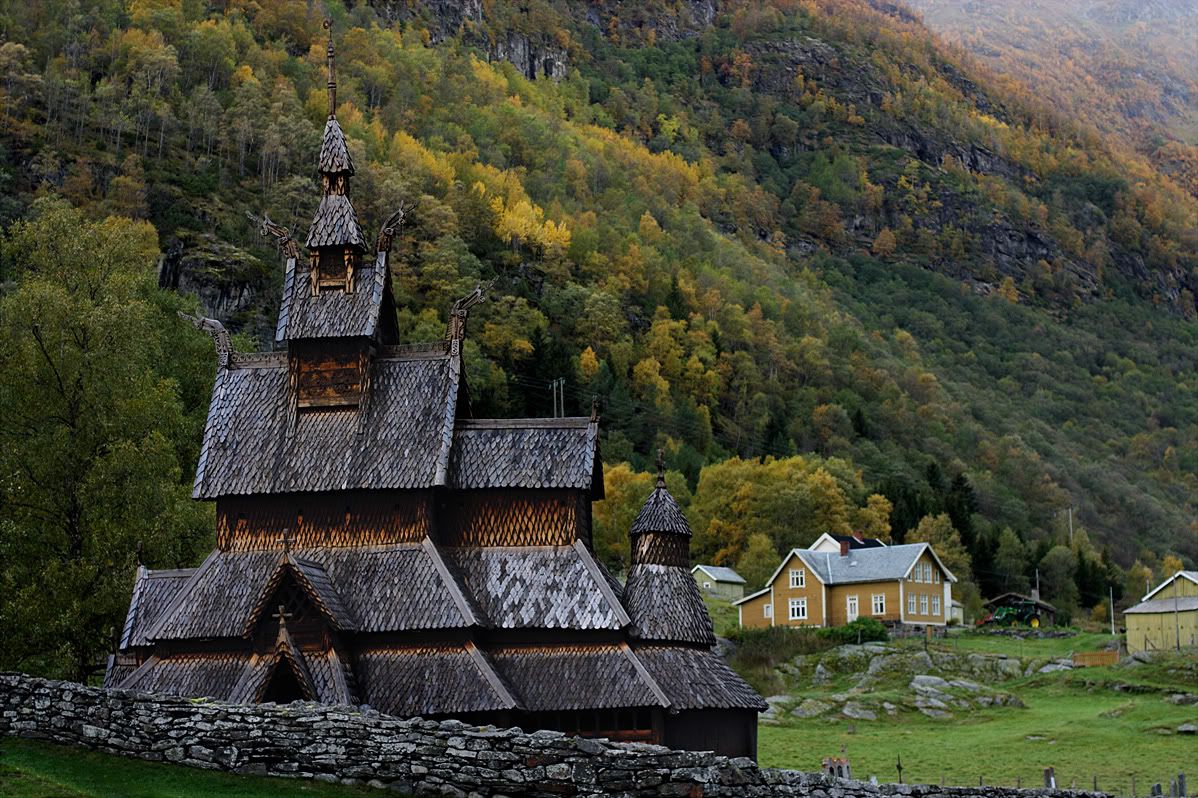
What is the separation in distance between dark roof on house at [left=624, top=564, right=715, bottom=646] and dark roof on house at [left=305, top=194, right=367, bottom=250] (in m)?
12.9

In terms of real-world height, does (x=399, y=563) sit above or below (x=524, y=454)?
below

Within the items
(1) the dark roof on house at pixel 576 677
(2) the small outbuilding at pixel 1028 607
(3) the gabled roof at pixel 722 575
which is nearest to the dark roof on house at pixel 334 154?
(1) the dark roof on house at pixel 576 677

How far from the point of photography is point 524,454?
1934 inches

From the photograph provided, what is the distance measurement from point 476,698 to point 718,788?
13.4 meters

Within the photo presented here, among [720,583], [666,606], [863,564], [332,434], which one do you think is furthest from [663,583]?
[720,583]

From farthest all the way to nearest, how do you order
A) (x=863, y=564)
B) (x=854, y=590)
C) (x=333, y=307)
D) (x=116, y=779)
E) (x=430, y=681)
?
(x=863, y=564)
(x=854, y=590)
(x=333, y=307)
(x=430, y=681)
(x=116, y=779)

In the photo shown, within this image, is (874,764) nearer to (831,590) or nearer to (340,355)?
(340,355)

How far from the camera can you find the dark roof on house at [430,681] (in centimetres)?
4472

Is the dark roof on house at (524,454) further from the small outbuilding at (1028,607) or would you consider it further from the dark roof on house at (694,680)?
the small outbuilding at (1028,607)

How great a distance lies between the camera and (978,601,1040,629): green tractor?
127 meters

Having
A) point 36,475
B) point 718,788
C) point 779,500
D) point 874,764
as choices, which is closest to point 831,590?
point 779,500

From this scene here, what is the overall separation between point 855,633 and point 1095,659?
1517 centimetres

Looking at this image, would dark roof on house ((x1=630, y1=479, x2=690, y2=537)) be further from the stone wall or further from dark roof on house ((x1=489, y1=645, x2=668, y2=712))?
the stone wall

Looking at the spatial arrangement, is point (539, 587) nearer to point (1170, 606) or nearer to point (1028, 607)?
point (1170, 606)
